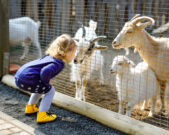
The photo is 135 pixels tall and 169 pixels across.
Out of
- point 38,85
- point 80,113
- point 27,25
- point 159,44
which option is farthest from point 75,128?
point 27,25

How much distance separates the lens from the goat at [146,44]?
371 centimetres

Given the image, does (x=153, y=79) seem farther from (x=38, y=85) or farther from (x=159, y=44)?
(x=38, y=85)

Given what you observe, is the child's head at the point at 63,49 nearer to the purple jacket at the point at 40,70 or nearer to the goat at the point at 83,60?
the purple jacket at the point at 40,70

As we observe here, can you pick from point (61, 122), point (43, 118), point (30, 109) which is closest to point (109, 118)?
point (61, 122)

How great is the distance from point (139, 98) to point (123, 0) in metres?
9.93

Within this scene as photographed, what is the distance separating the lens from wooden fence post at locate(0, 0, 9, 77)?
14.6ft

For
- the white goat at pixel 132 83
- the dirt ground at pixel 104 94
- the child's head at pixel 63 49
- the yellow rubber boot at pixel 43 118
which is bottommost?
the dirt ground at pixel 104 94

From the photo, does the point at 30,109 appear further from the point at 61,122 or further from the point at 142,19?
the point at 142,19

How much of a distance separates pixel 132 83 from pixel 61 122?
1452 mm

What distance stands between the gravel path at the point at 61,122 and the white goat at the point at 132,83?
931 mm

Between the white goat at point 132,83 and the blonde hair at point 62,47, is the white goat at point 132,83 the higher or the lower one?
the lower one

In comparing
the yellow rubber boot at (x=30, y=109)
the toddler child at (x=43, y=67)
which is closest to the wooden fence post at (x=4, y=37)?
the yellow rubber boot at (x=30, y=109)

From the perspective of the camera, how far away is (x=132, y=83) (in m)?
3.85

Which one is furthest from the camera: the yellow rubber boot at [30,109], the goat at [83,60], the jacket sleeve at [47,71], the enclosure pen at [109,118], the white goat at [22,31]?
the white goat at [22,31]
